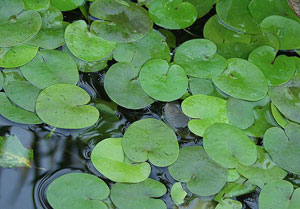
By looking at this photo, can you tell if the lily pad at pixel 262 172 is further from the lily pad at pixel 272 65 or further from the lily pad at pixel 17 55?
the lily pad at pixel 17 55

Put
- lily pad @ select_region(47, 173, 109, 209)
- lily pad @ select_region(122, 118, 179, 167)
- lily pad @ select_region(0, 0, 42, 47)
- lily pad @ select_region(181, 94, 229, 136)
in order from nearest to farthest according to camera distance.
A: 1. lily pad @ select_region(47, 173, 109, 209)
2. lily pad @ select_region(122, 118, 179, 167)
3. lily pad @ select_region(181, 94, 229, 136)
4. lily pad @ select_region(0, 0, 42, 47)

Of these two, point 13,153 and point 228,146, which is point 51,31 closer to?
point 13,153

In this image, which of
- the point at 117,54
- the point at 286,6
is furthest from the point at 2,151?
the point at 286,6

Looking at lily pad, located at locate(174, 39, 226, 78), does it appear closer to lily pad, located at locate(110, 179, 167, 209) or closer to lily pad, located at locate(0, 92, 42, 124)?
lily pad, located at locate(110, 179, 167, 209)

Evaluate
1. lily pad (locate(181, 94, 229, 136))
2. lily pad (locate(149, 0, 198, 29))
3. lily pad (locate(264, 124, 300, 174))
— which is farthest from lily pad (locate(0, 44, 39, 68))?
lily pad (locate(264, 124, 300, 174))

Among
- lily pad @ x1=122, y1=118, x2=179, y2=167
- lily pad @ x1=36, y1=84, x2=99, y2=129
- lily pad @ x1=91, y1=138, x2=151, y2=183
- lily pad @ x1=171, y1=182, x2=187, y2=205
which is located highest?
lily pad @ x1=36, y1=84, x2=99, y2=129

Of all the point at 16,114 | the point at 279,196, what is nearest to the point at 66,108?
the point at 16,114

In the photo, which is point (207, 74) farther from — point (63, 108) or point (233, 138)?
point (63, 108)
